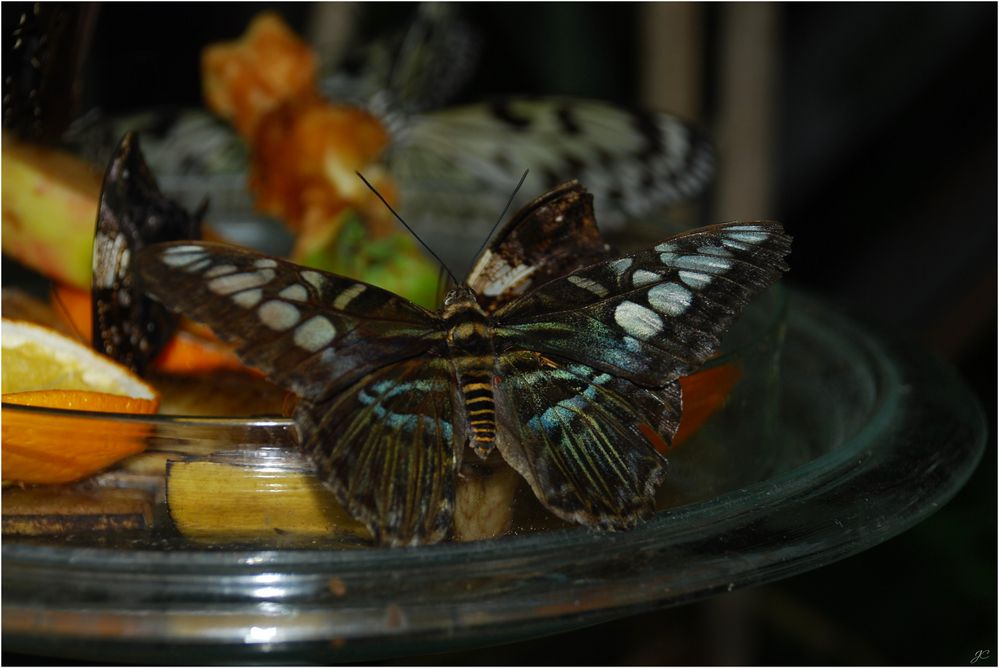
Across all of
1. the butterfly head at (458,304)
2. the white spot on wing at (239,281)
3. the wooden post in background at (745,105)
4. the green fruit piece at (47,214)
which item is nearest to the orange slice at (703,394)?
the butterfly head at (458,304)

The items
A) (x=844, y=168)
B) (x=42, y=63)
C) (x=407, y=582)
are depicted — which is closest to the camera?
(x=407, y=582)

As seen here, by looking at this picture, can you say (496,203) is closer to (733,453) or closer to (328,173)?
(328,173)

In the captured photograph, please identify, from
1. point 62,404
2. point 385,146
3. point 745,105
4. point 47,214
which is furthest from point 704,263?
point 745,105

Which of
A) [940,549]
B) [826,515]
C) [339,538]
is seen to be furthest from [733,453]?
[940,549]

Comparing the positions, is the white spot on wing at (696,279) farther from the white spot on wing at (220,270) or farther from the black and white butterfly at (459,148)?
the black and white butterfly at (459,148)

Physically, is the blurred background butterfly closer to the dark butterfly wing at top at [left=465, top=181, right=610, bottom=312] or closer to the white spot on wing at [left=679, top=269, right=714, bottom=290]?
the dark butterfly wing at top at [left=465, top=181, right=610, bottom=312]

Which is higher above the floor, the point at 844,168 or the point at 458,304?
the point at 458,304

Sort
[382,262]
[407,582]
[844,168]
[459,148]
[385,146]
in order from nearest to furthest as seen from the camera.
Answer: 1. [407,582]
2. [382,262]
3. [385,146]
4. [459,148]
5. [844,168]

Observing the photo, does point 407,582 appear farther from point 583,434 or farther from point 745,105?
point 745,105

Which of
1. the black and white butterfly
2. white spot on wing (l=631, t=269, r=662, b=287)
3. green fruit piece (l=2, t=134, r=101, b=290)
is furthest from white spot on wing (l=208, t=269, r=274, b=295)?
the black and white butterfly
